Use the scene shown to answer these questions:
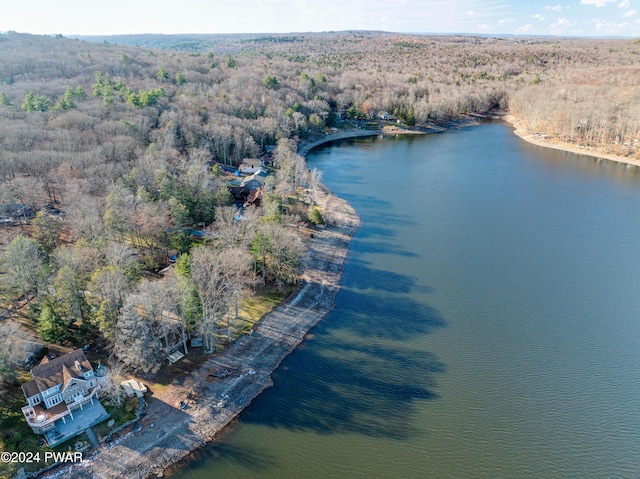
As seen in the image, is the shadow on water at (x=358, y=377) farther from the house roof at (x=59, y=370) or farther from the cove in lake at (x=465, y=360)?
the house roof at (x=59, y=370)

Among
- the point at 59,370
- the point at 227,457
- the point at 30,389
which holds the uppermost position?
the point at 59,370

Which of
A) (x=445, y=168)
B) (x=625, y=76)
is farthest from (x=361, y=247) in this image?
(x=625, y=76)

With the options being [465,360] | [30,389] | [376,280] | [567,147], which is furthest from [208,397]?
[567,147]

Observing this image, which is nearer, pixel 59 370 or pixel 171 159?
pixel 59 370

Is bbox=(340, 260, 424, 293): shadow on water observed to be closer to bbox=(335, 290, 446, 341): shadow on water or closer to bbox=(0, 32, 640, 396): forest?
bbox=(335, 290, 446, 341): shadow on water

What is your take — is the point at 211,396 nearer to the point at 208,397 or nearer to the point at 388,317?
the point at 208,397

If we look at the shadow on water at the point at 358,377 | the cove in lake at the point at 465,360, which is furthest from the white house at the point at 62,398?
the shadow on water at the point at 358,377

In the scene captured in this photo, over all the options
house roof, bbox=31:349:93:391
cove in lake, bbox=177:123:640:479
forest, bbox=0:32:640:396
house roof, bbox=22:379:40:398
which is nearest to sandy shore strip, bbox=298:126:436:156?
forest, bbox=0:32:640:396
